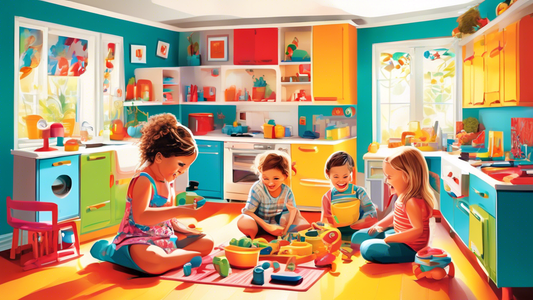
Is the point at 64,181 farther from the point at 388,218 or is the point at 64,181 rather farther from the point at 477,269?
the point at 477,269

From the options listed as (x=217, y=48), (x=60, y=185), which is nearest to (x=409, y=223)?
(x=60, y=185)

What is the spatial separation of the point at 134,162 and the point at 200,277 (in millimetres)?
1935

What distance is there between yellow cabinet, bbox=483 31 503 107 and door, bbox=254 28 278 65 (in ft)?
8.43

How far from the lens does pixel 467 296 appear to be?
2.96m

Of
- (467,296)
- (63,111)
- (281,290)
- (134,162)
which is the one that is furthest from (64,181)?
(467,296)

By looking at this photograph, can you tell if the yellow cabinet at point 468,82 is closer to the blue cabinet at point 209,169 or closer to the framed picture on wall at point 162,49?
the blue cabinet at point 209,169

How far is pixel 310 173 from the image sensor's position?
17.4ft

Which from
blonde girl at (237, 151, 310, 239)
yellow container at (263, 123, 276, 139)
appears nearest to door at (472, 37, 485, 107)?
blonde girl at (237, 151, 310, 239)

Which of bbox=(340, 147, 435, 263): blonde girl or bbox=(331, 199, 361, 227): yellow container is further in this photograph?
bbox=(331, 199, 361, 227): yellow container

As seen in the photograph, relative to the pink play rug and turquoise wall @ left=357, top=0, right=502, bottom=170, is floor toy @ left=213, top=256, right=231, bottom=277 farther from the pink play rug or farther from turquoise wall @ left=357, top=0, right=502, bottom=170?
turquoise wall @ left=357, top=0, right=502, bottom=170

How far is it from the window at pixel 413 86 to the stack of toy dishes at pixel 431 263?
2661 mm

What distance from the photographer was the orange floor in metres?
2.93

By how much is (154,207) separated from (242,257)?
2.25 ft

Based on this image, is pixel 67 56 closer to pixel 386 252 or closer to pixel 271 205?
pixel 271 205
